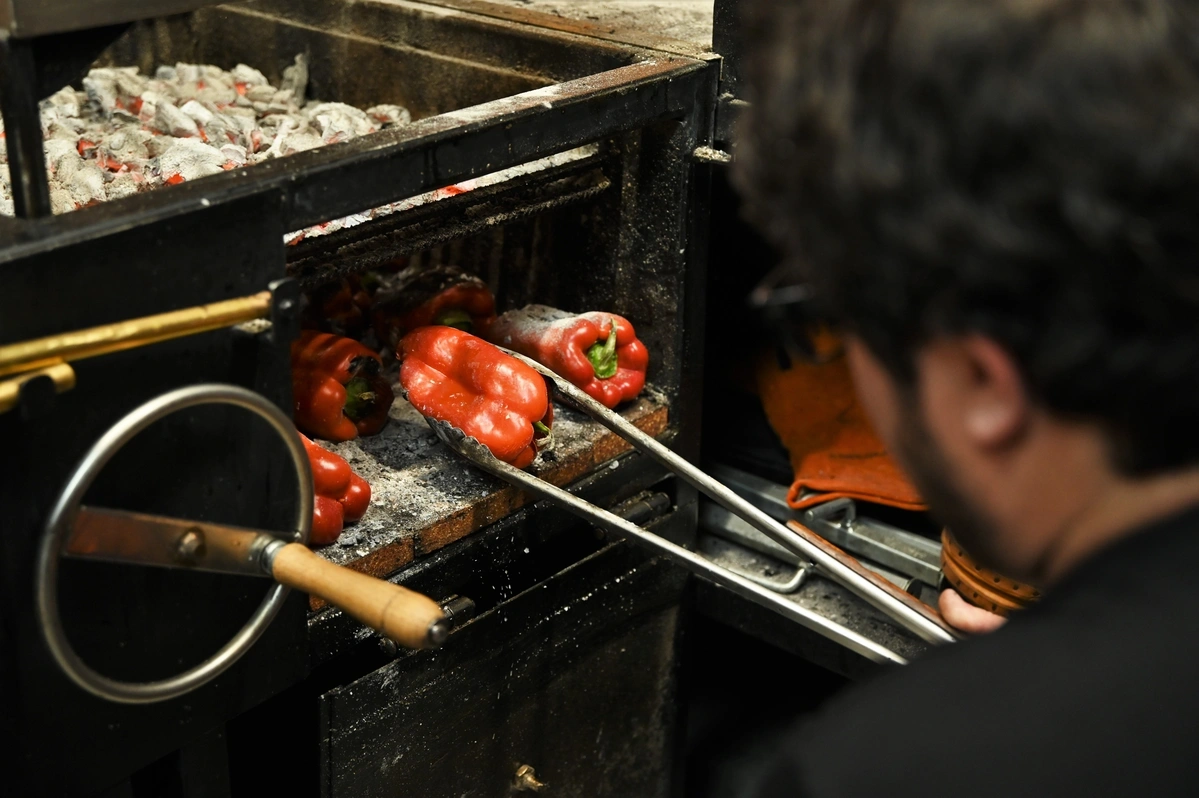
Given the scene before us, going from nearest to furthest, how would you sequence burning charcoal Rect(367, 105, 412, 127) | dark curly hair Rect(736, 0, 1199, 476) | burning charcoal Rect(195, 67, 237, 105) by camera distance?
dark curly hair Rect(736, 0, 1199, 476), burning charcoal Rect(367, 105, 412, 127), burning charcoal Rect(195, 67, 237, 105)

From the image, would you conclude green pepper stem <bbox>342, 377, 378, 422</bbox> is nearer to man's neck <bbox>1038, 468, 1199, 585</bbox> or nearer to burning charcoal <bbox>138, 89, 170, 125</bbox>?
burning charcoal <bbox>138, 89, 170, 125</bbox>

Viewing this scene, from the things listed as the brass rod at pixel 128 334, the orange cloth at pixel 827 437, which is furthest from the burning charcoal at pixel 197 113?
the orange cloth at pixel 827 437

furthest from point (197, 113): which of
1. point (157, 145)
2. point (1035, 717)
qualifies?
point (1035, 717)

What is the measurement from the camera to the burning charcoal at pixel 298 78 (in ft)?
8.77

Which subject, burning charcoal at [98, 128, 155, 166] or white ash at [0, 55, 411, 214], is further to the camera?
burning charcoal at [98, 128, 155, 166]

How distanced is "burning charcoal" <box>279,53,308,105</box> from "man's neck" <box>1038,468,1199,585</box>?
210 cm

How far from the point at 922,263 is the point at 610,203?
146 centimetres

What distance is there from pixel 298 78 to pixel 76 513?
1.57 meters

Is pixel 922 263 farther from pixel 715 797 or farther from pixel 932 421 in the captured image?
pixel 715 797

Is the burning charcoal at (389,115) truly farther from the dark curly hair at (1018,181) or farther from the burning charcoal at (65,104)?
the dark curly hair at (1018,181)

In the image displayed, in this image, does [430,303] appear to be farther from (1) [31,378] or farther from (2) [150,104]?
(1) [31,378]

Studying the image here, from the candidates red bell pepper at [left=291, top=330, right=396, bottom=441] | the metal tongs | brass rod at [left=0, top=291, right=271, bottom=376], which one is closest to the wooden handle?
brass rod at [left=0, top=291, right=271, bottom=376]

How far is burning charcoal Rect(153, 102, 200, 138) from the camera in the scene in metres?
2.34

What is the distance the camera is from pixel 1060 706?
839 mm
